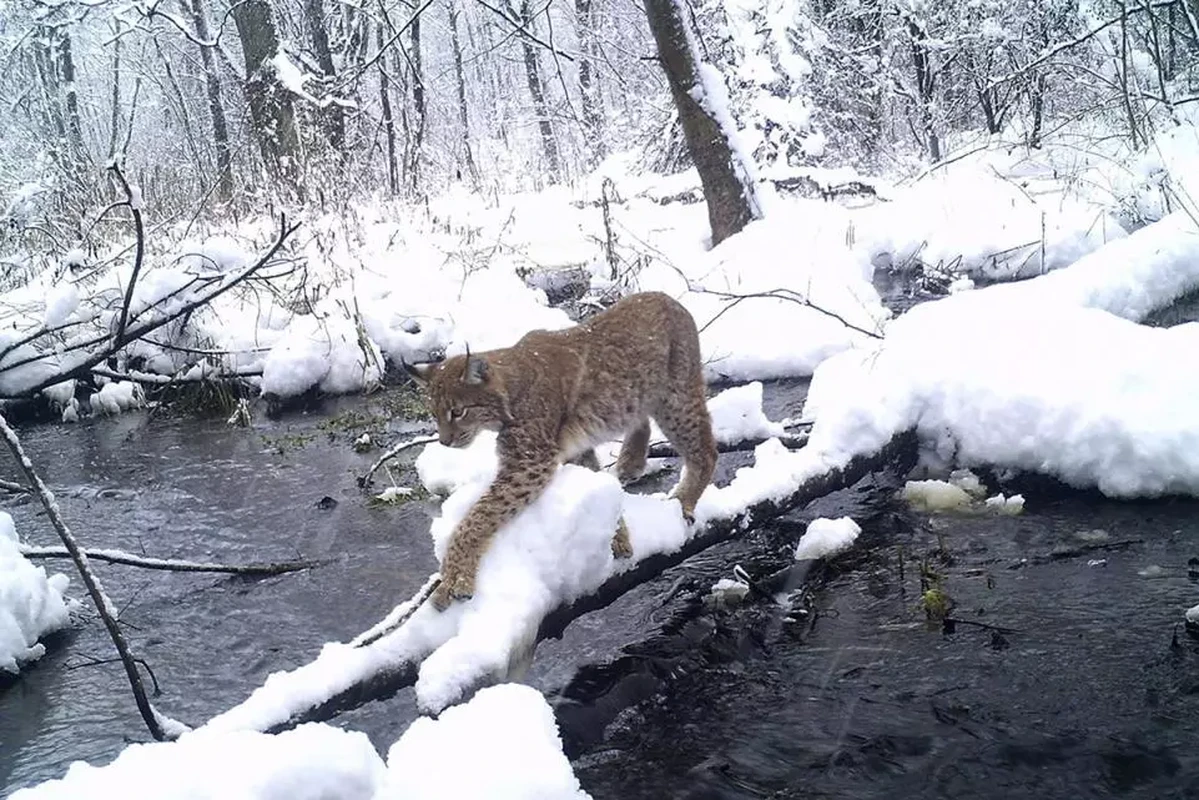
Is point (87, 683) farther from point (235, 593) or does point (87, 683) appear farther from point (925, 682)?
point (925, 682)

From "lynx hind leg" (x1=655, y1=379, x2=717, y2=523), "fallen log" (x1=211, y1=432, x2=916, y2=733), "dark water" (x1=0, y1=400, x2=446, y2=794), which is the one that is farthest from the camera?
"lynx hind leg" (x1=655, y1=379, x2=717, y2=523)

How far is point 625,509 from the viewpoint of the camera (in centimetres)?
394

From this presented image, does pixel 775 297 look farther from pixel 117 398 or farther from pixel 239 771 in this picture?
pixel 239 771

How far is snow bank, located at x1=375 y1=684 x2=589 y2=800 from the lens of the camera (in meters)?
2.16

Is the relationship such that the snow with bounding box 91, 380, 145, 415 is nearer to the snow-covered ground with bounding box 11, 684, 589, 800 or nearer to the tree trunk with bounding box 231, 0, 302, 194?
the tree trunk with bounding box 231, 0, 302, 194

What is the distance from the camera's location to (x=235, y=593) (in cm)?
486

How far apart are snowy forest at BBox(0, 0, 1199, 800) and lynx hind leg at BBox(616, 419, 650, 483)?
75 mm

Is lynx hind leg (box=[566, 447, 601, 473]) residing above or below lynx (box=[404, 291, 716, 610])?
below

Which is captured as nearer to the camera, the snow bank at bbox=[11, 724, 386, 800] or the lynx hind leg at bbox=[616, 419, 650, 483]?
the snow bank at bbox=[11, 724, 386, 800]

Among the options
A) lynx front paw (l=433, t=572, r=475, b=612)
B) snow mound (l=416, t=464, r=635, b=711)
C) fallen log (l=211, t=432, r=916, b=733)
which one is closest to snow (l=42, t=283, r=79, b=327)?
snow mound (l=416, t=464, r=635, b=711)

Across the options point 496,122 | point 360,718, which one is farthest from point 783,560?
point 496,122

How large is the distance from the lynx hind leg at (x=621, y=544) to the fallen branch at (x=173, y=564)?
1.99 m

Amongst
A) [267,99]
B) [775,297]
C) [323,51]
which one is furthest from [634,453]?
[323,51]

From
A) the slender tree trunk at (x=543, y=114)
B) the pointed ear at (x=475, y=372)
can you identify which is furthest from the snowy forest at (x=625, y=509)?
the slender tree trunk at (x=543, y=114)
